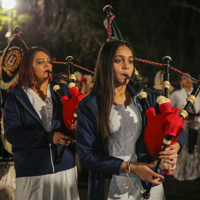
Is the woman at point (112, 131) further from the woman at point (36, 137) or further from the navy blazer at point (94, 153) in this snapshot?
the woman at point (36, 137)

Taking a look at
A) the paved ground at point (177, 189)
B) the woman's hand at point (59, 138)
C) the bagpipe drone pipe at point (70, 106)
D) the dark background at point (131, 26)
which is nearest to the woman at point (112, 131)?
the bagpipe drone pipe at point (70, 106)

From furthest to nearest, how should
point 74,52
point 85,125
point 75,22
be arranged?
point 74,52 < point 75,22 < point 85,125

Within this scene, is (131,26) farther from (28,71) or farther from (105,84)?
(105,84)

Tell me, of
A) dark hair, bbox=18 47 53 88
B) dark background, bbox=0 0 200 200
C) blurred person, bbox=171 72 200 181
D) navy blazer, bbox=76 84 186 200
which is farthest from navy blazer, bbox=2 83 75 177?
dark background, bbox=0 0 200 200

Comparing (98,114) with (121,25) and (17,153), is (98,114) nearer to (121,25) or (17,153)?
(17,153)

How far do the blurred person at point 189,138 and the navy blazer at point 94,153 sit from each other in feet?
15.0

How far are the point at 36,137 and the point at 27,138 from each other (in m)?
0.07

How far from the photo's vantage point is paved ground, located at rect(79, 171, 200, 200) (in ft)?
17.7

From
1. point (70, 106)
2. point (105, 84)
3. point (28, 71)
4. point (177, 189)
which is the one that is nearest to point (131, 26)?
point (177, 189)

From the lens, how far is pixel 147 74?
1432 centimetres

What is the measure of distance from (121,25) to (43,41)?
3895 mm

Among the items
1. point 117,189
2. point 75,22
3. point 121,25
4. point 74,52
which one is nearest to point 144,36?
point 121,25

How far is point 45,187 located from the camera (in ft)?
9.02

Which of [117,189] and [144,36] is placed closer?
[117,189]
